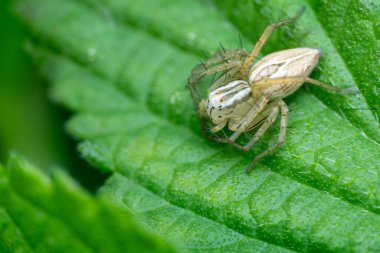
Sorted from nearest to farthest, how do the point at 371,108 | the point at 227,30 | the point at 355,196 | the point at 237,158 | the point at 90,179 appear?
the point at 355,196 < the point at 371,108 < the point at 237,158 < the point at 227,30 < the point at 90,179

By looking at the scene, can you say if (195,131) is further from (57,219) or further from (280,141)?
(57,219)

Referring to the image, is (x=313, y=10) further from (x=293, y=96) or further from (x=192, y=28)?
(x=192, y=28)

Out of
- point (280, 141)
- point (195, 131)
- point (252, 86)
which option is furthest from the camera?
point (195, 131)

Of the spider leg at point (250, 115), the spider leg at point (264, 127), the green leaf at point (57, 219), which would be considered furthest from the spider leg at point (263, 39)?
the green leaf at point (57, 219)

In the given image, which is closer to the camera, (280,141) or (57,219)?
(57,219)

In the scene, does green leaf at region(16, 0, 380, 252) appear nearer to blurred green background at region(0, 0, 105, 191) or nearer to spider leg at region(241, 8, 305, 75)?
spider leg at region(241, 8, 305, 75)

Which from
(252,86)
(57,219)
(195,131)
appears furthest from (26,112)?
(57,219)

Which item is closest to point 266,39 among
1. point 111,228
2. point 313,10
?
point 313,10

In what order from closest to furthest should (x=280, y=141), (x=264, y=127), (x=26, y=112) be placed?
(x=280, y=141)
(x=264, y=127)
(x=26, y=112)
